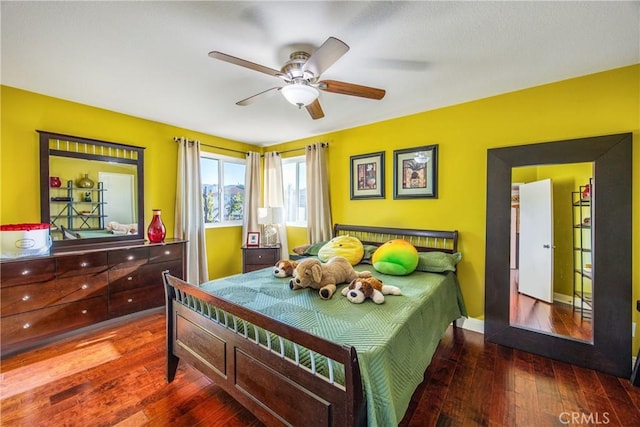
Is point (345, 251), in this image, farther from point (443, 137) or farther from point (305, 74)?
point (305, 74)

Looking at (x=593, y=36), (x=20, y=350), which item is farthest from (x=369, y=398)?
(x=20, y=350)

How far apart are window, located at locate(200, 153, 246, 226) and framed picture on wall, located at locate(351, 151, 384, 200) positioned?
215 centimetres

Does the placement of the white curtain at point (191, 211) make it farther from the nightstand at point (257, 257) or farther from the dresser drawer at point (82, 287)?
the dresser drawer at point (82, 287)

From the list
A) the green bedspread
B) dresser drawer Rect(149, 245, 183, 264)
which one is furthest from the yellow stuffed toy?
dresser drawer Rect(149, 245, 183, 264)

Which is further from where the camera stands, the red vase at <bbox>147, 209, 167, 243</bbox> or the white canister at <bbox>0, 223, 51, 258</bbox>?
the red vase at <bbox>147, 209, 167, 243</bbox>

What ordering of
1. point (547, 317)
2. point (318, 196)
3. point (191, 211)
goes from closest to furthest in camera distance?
point (547, 317) → point (191, 211) → point (318, 196)

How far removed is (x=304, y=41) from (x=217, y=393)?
103 inches

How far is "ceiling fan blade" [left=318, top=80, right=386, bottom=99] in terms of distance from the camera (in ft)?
6.57

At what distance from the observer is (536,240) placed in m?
2.57

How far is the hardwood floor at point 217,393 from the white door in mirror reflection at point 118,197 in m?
1.43

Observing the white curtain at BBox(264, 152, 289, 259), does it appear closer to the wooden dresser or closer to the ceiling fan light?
the wooden dresser

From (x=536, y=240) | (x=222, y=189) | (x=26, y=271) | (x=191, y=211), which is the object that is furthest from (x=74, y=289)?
(x=536, y=240)

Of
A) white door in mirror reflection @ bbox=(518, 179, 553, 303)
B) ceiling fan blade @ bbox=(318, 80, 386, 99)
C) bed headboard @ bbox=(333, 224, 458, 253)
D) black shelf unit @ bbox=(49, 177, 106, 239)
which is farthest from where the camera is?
bed headboard @ bbox=(333, 224, 458, 253)

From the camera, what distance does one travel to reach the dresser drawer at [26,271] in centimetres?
232
